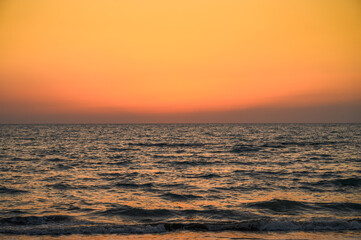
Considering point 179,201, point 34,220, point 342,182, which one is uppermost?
point 34,220

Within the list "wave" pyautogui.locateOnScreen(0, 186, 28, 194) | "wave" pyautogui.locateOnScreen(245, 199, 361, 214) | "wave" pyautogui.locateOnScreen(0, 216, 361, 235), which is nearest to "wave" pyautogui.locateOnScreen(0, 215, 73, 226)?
"wave" pyautogui.locateOnScreen(0, 216, 361, 235)

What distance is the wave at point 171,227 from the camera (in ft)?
37.7

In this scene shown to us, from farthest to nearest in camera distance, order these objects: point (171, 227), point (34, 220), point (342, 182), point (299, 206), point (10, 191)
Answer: point (342, 182)
point (10, 191)
point (299, 206)
point (34, 220)
point (171, 227)

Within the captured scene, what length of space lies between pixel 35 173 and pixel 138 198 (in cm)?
1121

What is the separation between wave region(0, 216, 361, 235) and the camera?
11477 mm

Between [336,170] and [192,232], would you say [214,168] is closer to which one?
[336,170]

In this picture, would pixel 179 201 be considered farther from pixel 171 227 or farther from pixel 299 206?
pixel 299 206

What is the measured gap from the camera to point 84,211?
14180 mm

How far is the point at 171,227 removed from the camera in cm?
1198

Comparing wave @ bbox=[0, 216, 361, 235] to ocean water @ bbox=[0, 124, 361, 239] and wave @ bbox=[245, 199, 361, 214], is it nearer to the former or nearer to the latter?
ocean water @ bbox=[0, 124, 361, 239]

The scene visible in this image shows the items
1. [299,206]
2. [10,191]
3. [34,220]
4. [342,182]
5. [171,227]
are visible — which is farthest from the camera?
[342,182]

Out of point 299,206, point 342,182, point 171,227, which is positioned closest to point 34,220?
point 171,227

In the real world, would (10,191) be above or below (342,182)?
above

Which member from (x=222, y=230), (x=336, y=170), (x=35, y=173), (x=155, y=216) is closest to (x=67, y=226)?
(x=155, y=216)
